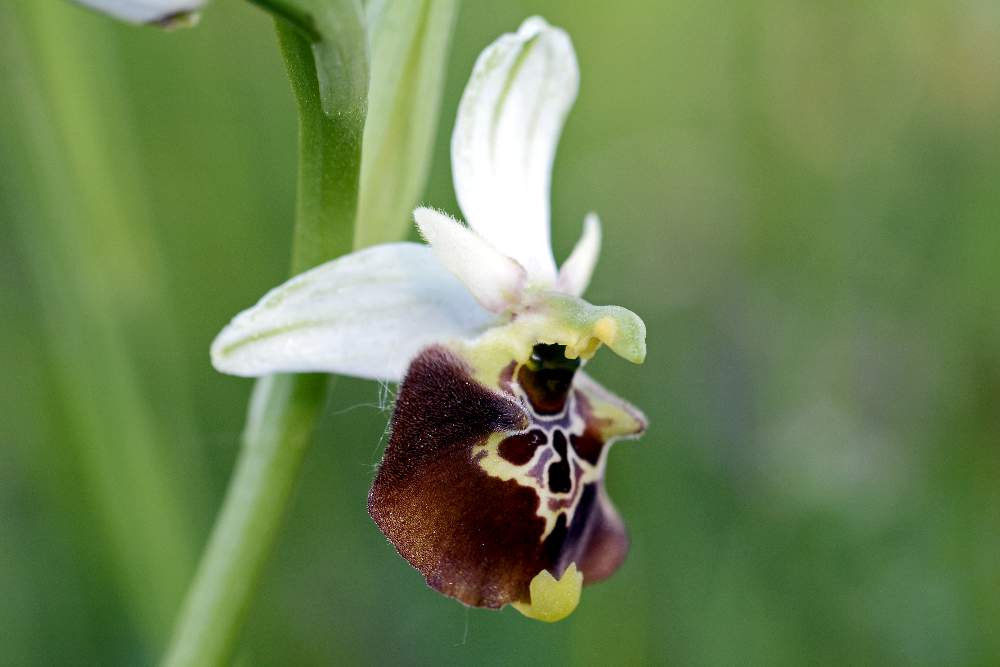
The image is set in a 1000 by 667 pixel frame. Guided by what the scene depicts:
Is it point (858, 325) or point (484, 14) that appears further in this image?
point (484, 14)

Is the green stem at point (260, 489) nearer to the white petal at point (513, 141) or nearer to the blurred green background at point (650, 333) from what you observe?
the white petal at point (513, 141)

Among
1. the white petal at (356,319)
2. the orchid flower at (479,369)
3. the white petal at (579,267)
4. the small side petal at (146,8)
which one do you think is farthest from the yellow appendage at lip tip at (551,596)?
the small side petal at (146,8)

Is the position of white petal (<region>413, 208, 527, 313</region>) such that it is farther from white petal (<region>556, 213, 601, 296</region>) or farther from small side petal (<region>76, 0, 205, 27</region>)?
small side petal (<region>76, 0, 205, 27</region>)

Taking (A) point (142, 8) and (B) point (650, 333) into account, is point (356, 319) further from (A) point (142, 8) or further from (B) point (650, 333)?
(B) point (650, 333)

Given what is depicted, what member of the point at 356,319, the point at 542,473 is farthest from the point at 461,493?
the point at 356,319

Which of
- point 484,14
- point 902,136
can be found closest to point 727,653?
point 902,136

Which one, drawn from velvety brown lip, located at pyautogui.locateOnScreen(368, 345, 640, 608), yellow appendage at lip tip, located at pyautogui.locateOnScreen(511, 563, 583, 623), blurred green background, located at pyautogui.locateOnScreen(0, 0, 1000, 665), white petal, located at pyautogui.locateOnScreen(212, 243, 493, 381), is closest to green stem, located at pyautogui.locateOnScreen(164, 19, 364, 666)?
white petal, located at pyautogui.locateOnScreen(212, 243, 493, 381)

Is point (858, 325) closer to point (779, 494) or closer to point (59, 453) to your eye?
point (779, 494)
